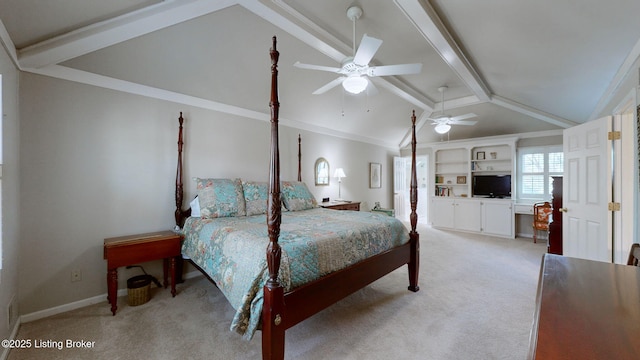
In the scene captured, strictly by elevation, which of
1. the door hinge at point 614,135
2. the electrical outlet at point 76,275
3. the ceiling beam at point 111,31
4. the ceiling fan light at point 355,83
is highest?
the ceiling beam at point 111,31

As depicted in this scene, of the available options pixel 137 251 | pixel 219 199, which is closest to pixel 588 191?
pixel 219 199

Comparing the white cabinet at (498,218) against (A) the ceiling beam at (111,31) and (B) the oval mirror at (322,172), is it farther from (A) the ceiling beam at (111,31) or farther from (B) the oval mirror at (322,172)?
(A) the ceiling beam at (111,31)

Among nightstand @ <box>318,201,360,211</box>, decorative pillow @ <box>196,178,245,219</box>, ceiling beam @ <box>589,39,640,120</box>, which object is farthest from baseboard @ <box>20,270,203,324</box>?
ceiling beam @ <box>589,39,640,120</box>

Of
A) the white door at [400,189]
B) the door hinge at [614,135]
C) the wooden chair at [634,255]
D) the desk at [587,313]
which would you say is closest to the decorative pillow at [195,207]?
the desk at [587,313]

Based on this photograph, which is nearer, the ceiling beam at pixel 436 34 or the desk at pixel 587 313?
the desk at pixel 587 313

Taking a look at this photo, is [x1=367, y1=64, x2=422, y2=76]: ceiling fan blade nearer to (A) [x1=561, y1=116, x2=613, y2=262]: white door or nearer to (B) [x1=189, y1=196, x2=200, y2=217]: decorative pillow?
(A) [x1=561, y1=116, x2=613, y2=262]: white door

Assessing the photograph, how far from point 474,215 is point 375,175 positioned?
2450mm

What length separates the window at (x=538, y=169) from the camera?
17.4 ft

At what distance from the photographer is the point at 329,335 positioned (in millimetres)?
2074

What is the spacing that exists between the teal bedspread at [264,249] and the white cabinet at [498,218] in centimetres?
389

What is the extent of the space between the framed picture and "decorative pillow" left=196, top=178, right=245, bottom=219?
13.2ft

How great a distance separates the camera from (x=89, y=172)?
258cm

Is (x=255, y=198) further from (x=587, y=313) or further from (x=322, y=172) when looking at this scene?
(x=587, y=313)

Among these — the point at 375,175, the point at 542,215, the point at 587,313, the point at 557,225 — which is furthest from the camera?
the point at 375,175
